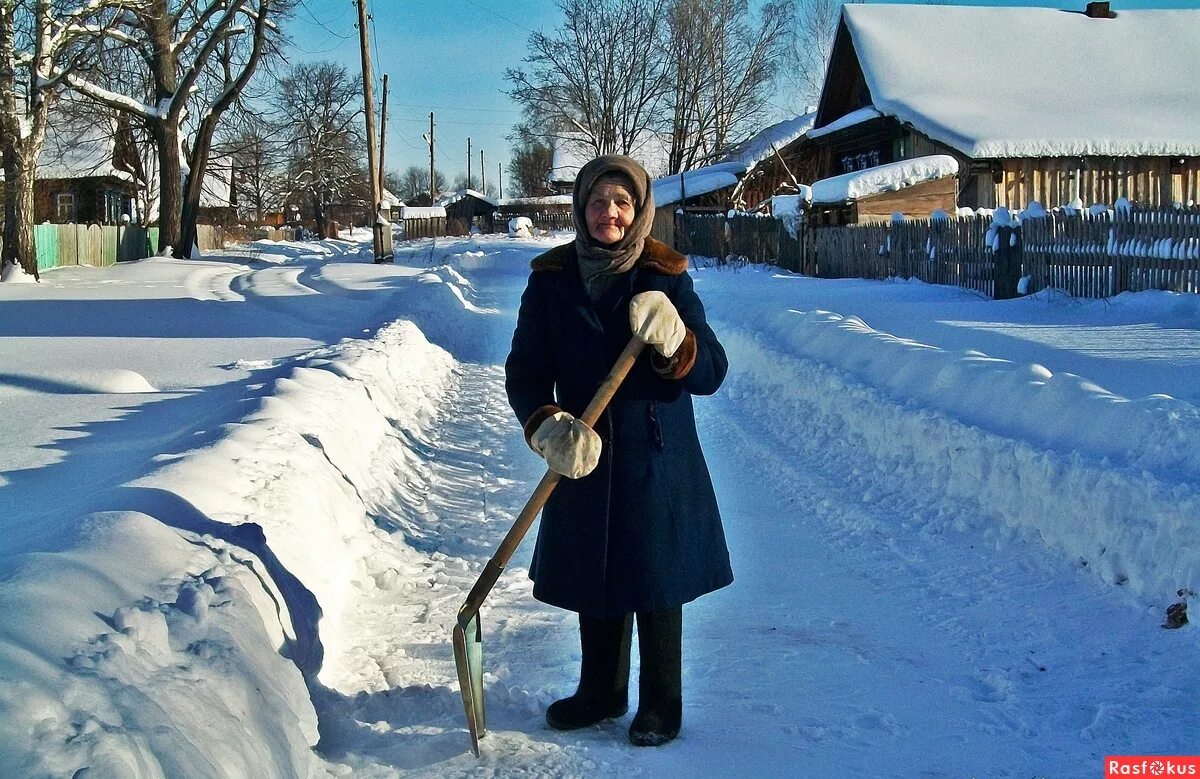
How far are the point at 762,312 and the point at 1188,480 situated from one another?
8.79 meters

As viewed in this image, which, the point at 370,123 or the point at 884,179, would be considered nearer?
the point at 884,179

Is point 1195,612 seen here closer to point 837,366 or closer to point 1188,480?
point 1188,480

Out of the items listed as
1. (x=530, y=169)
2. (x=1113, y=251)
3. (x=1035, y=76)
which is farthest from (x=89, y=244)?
(x=530, y=169)

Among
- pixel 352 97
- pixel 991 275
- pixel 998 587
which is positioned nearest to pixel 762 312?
pixel 991 275

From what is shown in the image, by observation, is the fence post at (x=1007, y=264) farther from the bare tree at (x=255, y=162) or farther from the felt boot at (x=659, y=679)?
the bare tree at (x=255, y=162)

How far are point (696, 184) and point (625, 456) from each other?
36471 mm

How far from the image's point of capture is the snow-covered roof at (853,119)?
27991 mm

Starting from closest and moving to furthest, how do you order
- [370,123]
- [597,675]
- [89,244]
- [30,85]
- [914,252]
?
[597,675], [914,252], [30,85], [370,123], [89,244]

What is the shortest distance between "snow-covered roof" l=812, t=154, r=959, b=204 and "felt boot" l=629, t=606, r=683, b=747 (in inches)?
778

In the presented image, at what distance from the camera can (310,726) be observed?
3189 mm

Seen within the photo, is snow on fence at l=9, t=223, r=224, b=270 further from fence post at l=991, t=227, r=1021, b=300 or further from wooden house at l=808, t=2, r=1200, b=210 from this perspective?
wooden house at l=808, t=2, r=1200, b=210

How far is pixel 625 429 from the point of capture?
3.20 meters

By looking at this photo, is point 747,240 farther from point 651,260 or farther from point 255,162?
point 255,162

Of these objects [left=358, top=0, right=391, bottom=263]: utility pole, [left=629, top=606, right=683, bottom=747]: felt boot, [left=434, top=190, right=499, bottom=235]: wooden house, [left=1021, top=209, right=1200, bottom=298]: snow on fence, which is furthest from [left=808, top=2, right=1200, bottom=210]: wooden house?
[left=434, top=190, right=499, bottom=235]: wooden house
